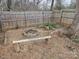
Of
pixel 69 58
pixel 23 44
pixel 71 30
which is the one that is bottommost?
pixel 69 58

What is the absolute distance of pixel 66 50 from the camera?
4.46 metres

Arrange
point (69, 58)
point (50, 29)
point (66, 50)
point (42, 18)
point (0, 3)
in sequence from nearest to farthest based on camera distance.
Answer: point (69, 58), point (66, 50), point (50, 29), point (42, 18), point (0, 3)

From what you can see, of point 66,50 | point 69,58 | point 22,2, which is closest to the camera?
point 69,58

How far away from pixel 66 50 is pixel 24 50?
1.34 meters

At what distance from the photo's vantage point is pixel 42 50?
441cm

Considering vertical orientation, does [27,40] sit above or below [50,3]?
below

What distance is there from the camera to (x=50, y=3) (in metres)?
9.82

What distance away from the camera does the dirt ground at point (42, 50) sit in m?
4.17

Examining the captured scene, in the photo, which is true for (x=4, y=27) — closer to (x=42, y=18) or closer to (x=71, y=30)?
(x=42, y=18)

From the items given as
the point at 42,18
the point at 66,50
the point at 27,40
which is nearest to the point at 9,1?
the point at 42,18

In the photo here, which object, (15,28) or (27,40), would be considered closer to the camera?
(27,40)

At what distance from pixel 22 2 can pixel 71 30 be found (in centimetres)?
509

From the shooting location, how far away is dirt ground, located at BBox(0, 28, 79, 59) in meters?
4.17

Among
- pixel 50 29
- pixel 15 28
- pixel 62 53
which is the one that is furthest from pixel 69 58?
pixel 15 28
